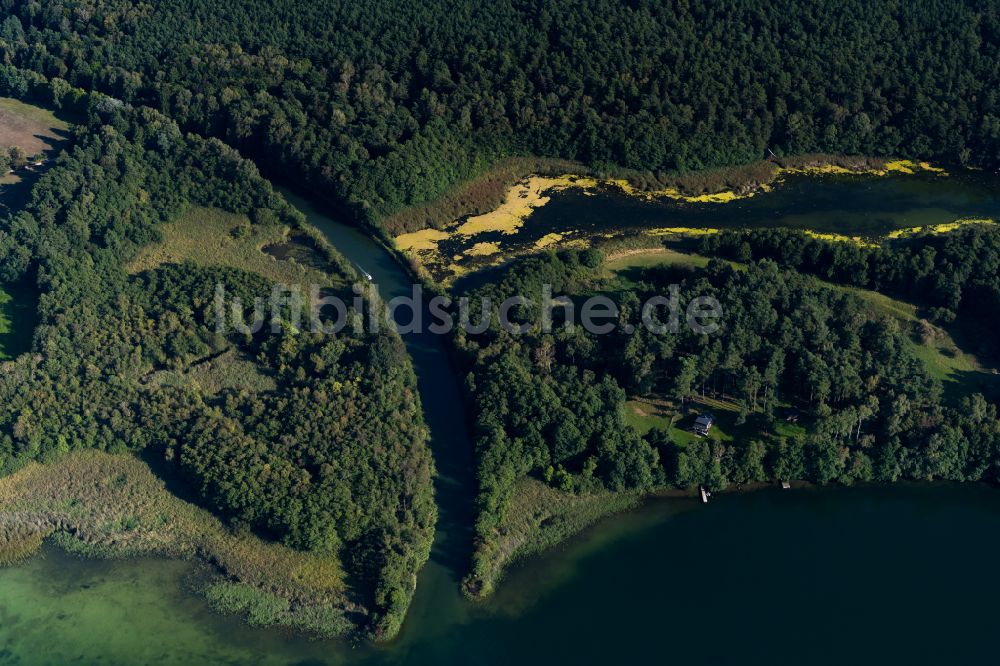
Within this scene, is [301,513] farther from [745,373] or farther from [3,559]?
[745,373]

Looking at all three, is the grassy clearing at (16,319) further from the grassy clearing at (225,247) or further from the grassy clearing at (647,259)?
the grassy clearing at (647,259)

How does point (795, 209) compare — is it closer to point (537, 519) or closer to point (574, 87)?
point (574, 87)

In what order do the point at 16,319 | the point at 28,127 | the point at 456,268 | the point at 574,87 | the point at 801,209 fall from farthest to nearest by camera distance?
the point at 28,127
the point at 574,87
the point at 801,209
the point at 456,268
the point at 16,319

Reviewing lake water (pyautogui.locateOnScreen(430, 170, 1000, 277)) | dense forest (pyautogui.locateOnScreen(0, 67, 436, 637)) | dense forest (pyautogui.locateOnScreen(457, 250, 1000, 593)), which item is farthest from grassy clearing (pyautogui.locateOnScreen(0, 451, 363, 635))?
lake water (pyautogui.locateOnScreen(430, 170, 1000, 277))

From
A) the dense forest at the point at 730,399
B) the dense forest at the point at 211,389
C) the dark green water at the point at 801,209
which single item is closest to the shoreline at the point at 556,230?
the dark green water at the point at 801,209

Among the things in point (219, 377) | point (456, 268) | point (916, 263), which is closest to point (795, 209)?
point (916, 263)

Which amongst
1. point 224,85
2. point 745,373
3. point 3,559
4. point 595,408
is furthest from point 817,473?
point 224,85
